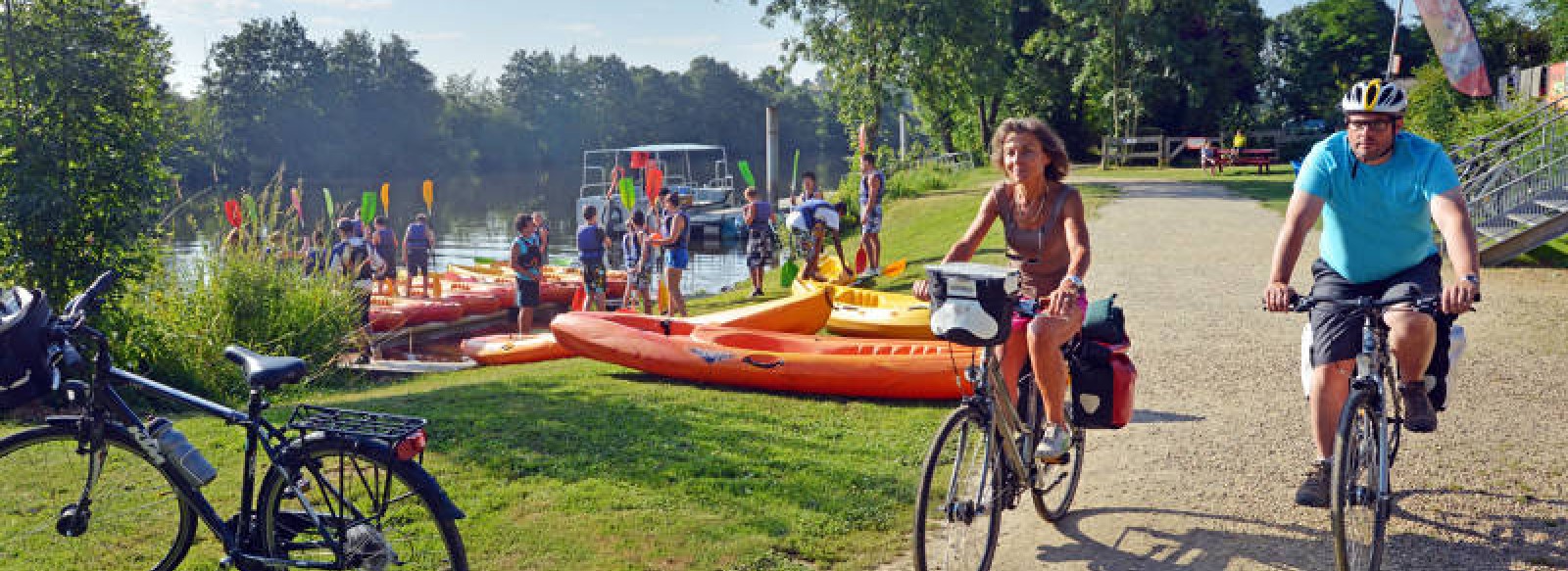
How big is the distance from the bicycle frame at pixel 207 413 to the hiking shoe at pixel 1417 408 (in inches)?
134

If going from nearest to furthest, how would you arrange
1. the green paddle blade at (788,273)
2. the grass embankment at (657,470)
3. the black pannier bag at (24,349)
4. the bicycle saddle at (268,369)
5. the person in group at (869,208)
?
the black pannier bag at (24,349) → the bicycle saddle at (268,369) → the grass embankment at (657,470) → the person in group at (869,208) → the green paddle blade at (788,273)

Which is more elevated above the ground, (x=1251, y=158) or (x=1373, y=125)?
(x=1251, y=158)

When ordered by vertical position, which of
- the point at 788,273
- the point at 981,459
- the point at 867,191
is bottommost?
the point at 788,273

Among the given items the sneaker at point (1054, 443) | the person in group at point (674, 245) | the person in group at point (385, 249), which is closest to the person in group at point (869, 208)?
the person in group at point (674, 245)

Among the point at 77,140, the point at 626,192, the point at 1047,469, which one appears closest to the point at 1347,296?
the point at 1047,469

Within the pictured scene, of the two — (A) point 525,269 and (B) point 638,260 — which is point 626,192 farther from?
(A) point 525,269

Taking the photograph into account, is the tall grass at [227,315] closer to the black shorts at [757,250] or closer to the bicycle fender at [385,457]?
the black shorts at [757,250]

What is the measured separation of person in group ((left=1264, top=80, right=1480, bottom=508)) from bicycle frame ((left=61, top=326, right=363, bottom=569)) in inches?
123

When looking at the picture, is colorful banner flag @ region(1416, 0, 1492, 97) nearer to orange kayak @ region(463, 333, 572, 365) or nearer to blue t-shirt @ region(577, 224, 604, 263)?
orange kayak @ region(463, 333, 572, 365)

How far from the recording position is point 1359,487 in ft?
11.4

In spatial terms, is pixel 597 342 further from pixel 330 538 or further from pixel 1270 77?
pixel 1270 77

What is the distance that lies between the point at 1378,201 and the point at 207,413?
12.6ft

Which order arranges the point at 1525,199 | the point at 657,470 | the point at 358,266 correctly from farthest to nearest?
the point at 358,266
the point at 1525,199
the point at 657,470

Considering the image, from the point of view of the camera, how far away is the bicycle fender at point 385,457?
3.37 meters
